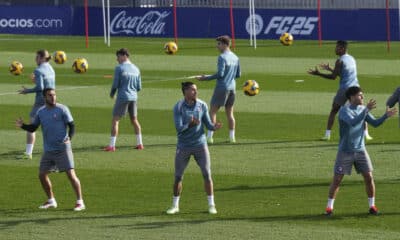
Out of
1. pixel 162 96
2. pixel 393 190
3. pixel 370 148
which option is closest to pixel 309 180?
pixel 393 190

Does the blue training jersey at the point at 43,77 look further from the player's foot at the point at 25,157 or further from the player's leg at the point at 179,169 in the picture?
the player's leg at the point at 179,169

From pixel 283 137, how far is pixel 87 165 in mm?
5375

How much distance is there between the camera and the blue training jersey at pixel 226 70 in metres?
27.3

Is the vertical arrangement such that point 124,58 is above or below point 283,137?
above

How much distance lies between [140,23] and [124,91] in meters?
38.8

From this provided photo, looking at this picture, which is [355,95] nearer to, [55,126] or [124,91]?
→ [55,126]

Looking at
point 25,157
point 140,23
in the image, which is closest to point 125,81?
point 25,157

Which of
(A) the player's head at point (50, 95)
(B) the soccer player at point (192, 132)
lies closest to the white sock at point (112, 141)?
(A) the player's head at point (50, 95)

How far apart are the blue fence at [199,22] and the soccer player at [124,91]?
32224mm

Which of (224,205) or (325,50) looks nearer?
(224,205)

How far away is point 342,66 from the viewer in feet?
86.8

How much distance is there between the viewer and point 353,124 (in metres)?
18.7

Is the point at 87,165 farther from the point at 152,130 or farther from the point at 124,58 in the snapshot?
the point at 152,130

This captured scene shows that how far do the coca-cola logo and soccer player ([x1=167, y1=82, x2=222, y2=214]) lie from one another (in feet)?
147
